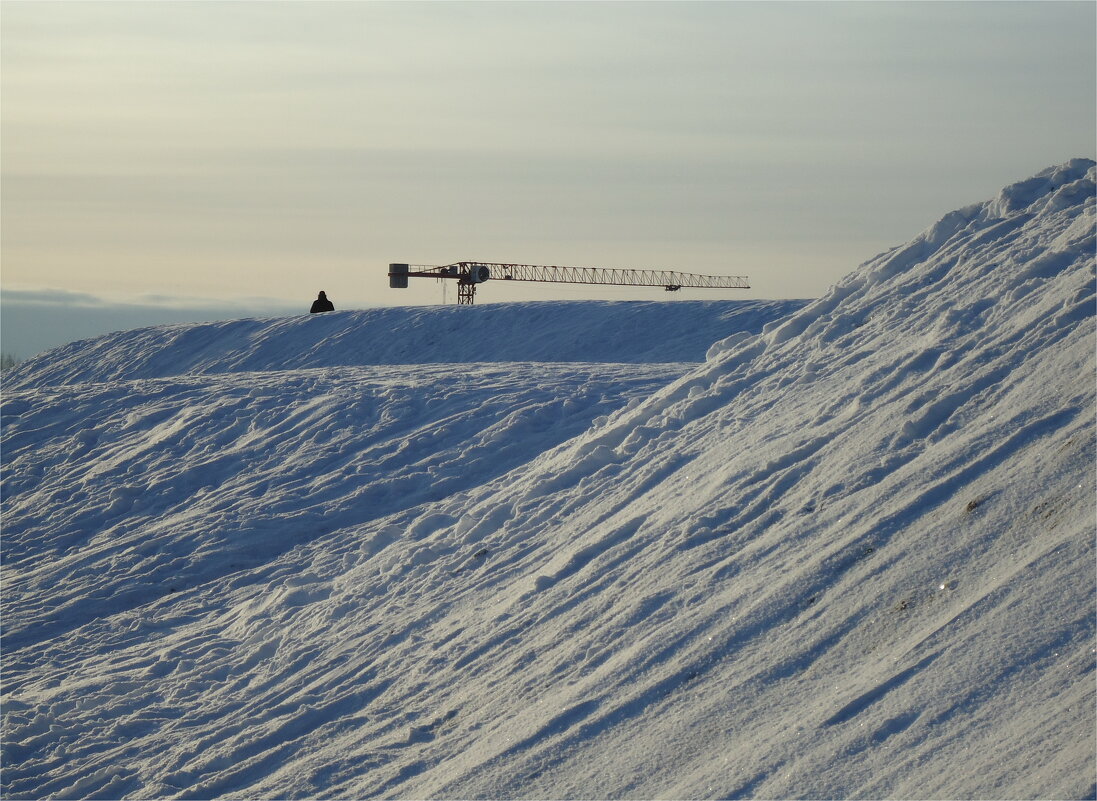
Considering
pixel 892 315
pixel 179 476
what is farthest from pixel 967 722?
pixel 179 476

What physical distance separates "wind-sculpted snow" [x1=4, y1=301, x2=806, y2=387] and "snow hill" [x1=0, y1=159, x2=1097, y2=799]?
351 inches

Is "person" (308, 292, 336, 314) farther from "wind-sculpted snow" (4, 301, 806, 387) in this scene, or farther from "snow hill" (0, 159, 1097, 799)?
"snow hill" (0, 159, 1097, 799)

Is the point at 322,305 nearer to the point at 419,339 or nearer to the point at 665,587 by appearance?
the point at 419,339

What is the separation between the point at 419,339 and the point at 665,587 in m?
19.2

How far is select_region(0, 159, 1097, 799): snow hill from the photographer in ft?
18.4

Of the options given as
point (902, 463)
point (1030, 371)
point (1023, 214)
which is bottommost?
point (902, 463)

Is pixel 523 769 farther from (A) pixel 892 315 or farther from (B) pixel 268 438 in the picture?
(B) pixel 268 438

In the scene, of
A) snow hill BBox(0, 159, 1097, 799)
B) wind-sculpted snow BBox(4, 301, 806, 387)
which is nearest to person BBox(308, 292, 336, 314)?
wind-sculpted snow BBox(4, 301, 806, 387)

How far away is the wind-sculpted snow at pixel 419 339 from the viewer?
23.6 m

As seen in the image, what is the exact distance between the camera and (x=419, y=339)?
2616 centimetres

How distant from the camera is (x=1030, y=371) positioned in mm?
7488

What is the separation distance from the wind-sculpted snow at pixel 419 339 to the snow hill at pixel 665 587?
892cm

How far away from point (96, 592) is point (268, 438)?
390 cm

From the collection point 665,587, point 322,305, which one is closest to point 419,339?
point 322,305
